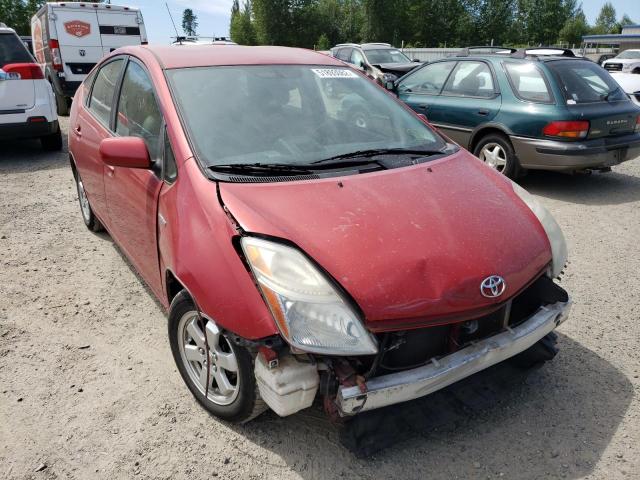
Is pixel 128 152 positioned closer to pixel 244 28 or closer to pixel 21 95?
pixel 21 95

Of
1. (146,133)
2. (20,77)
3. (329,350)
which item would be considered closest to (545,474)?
(329,350)

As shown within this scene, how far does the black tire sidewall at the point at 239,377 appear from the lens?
2234mm

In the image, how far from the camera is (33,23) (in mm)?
14430

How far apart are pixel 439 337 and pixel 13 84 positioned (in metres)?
7.58

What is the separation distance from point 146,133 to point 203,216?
0.98 metres

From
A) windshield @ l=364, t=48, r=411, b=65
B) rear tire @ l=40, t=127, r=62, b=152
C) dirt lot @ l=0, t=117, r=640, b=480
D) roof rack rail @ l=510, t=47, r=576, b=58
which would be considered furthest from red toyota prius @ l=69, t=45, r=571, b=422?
windshield @ l=364, t=48, r=411, b=65

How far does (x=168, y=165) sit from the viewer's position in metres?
2.72

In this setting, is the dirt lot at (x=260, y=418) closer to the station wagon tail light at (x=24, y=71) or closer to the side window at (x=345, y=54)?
the station wagon tail light at (x=24, y=71)

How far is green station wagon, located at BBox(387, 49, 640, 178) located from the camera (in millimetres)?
5957

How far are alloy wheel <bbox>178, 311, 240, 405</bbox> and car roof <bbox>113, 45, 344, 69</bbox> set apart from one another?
5.00ft

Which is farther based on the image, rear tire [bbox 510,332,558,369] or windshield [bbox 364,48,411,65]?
windshield [bbox 364,48,411,65]

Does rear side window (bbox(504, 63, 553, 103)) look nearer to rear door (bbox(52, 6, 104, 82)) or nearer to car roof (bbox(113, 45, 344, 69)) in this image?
car roof (bbox(113, 45, 344, 69))

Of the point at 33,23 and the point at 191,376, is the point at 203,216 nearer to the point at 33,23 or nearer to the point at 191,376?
the point at 191,376

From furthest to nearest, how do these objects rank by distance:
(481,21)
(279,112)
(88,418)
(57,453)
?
(481,21), (279,112), (88,418), (57,453)
